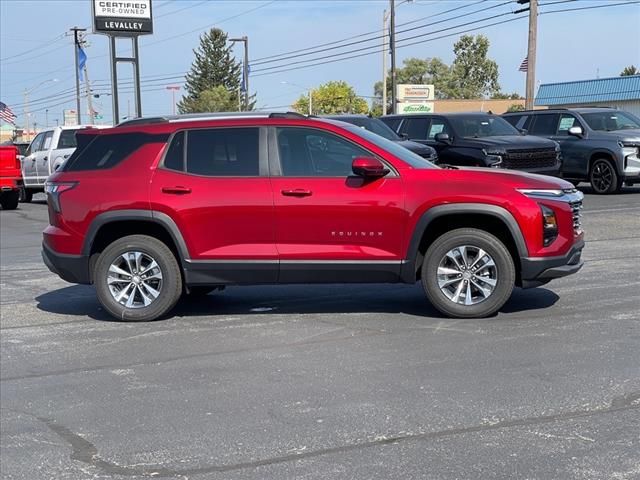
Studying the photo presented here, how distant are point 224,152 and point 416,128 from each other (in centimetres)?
1261

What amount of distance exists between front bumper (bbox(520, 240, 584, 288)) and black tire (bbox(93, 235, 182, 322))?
3.18 m

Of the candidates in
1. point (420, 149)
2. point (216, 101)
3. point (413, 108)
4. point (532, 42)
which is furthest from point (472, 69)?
point (420, 149)

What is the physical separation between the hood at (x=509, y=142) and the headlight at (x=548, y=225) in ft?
33.8

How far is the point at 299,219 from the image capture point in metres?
7.75

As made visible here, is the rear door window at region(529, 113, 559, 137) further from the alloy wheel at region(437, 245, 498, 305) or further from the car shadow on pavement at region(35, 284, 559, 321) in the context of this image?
the alloy wheel at region(437, 245, 498, 305)

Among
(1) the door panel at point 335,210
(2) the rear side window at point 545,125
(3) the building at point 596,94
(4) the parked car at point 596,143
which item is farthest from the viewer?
(3) the building at point 596,94

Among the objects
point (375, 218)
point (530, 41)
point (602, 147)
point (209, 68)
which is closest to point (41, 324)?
point (375, 218)

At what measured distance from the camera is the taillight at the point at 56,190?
828 cm

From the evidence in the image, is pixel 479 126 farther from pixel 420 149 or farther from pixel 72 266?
pixel 72 266

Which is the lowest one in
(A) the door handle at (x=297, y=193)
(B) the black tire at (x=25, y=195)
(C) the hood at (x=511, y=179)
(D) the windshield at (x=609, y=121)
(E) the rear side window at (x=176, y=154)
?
(B) the black tire at (x=25, y=195)

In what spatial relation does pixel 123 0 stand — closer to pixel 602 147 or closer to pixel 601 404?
pixel 602 147

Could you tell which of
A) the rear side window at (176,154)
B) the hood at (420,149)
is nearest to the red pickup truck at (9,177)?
the hood at (420,149)

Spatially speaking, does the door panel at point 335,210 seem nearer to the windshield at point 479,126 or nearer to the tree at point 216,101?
the windshield at point 479,126

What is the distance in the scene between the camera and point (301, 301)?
29.2 ft
